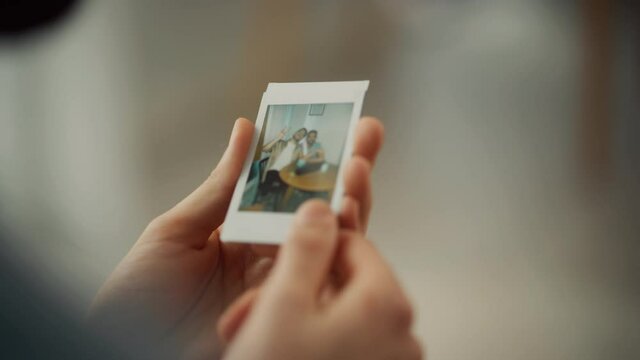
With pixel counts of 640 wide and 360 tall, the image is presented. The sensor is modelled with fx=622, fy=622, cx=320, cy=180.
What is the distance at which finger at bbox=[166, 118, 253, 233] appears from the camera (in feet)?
3.31

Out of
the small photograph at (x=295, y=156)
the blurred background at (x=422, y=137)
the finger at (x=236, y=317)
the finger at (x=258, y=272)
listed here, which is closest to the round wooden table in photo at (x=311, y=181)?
the small photograph at (x=295, y=156)

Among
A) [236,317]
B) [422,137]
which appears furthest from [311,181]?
[422,137]

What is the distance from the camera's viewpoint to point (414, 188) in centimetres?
162

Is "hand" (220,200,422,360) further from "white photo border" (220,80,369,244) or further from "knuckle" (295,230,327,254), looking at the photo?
"white photo border" (220,80,369,244)

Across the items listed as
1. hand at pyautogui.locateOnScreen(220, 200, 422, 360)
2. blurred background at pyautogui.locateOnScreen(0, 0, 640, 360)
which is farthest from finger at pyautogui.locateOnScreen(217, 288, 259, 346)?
blurred background at pyautogui.locateOnScreen(0, 0, 640, 360)

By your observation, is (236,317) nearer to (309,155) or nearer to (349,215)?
(349,215)

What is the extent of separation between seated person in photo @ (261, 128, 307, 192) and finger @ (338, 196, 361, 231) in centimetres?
16

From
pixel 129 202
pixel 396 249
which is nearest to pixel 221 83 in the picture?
pixel 129 202

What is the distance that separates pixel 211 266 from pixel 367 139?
0.34 metres

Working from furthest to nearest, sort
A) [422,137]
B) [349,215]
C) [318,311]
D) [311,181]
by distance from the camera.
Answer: [422,137] → [311,181] → [349,215] → [318,311]

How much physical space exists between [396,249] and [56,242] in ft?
3.01

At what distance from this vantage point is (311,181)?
3.08 ft

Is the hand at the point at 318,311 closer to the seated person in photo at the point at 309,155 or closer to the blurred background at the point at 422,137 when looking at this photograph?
the seated person in photo at the point at 309,155

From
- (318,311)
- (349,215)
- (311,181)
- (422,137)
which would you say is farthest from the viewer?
(422,137)
